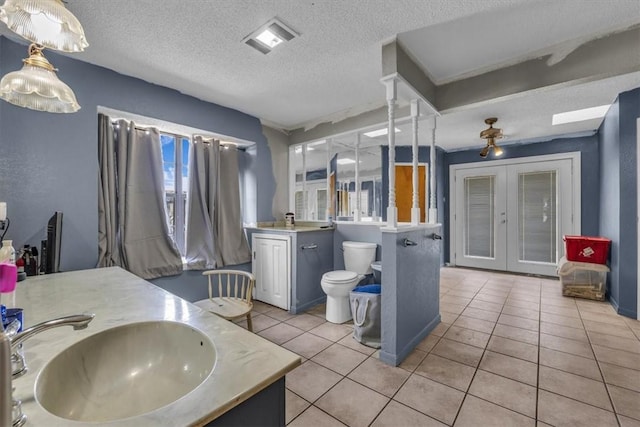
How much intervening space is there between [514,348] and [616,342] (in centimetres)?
93

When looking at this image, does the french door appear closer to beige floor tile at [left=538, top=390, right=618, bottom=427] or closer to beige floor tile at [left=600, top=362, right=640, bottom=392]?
beige floor tile at [left=600, top=362, right=640, bottom=392]

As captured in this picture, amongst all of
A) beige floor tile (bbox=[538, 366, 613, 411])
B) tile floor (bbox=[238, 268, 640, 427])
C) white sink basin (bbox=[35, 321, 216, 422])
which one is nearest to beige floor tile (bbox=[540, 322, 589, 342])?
tile floor (bbox=[238, 268, 640, 427])

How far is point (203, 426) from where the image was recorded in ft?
1.89

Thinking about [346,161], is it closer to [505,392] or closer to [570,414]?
[505,392]

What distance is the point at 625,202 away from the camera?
2965mm

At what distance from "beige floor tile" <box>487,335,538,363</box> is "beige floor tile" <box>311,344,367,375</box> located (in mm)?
1126

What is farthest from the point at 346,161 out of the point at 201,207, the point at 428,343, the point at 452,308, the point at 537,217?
the point at 428,343

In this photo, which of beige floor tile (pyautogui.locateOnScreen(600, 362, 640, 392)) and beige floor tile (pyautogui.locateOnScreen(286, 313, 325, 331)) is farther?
beige floor tile (pyautogui.locateOnScreen(286, 313, 325, 331))

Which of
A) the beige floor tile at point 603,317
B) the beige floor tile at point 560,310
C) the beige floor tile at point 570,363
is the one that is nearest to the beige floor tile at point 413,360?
the beige floor tile at point 570,363

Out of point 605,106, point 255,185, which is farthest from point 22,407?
point 605,106

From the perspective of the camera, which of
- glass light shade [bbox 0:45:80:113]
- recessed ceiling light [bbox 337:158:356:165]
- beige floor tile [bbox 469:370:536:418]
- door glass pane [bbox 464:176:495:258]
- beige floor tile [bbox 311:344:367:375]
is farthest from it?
recessed ceiling light [bbox 337:158:356:165]

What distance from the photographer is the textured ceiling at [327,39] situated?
1.73m

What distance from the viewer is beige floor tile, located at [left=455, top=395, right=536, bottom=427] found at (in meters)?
1.51

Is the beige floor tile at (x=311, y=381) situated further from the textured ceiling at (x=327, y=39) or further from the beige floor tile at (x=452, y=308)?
the textured ceiling at (x=327, y=39)
